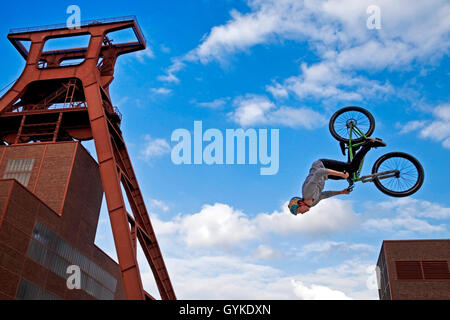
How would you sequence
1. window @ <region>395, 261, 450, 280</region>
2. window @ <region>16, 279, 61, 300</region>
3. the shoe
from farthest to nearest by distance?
window @ <region>395, 261, 450, 280</region>
window @ <region>16, 279, 61, 300</region>
the shoe

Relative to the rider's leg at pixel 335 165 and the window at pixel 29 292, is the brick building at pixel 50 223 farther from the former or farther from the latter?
the rider's leg at pixel 335 165

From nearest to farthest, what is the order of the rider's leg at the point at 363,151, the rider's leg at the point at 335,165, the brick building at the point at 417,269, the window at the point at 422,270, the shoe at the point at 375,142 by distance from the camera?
the rider's leg at the point at 335,165 < the rider's leg at the point at 363,151 < the shoe at the point at 375,142 < the brick building at the point at 417,269 < the window at the point at 422,270

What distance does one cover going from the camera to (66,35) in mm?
36031

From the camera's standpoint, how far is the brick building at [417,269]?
34.7 metres

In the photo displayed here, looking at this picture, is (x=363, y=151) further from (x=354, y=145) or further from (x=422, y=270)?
(x=422, y=270)

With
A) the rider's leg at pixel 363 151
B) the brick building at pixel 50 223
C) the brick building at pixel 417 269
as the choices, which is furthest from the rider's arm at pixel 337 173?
the brick building at pixel 417 269

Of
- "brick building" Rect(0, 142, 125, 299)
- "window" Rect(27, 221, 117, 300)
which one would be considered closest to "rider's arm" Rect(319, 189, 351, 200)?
"brick building" Rect(0, 142, 125, 299)

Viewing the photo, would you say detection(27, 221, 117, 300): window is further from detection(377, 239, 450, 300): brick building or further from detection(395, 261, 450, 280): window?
detection(395, 261, 450, 280): window

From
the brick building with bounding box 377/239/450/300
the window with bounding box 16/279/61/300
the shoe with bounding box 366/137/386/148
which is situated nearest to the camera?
the shoe with bounding box 366/137/386/148

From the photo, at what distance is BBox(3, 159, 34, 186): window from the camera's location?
29.6m

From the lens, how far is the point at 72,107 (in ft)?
111
